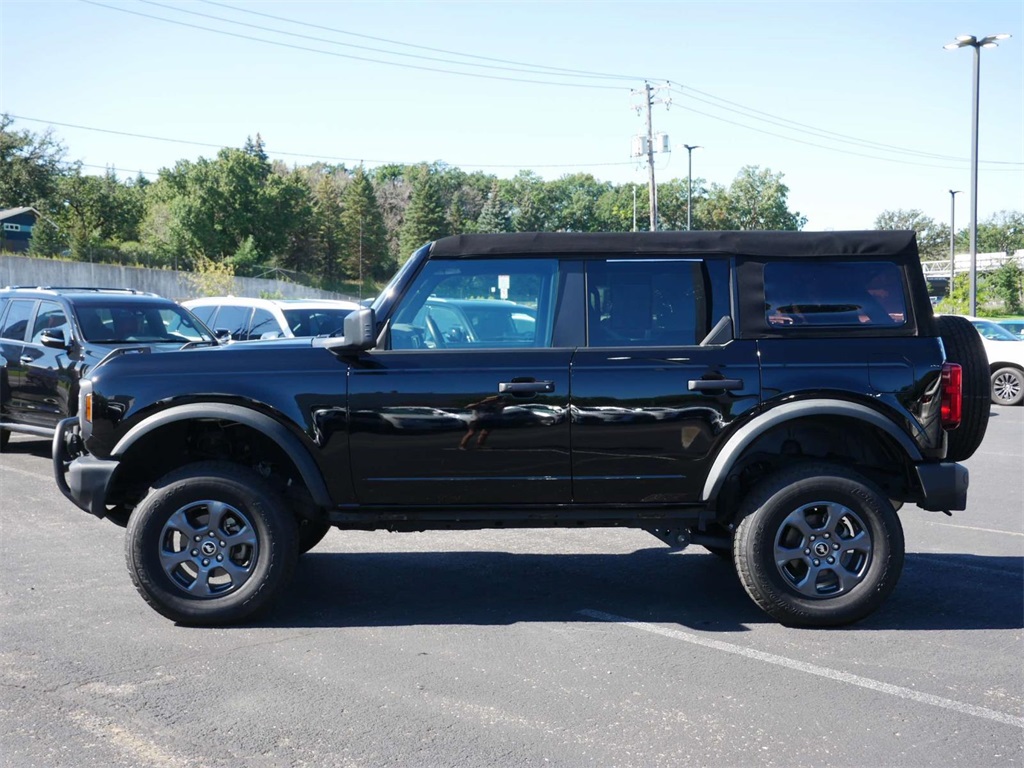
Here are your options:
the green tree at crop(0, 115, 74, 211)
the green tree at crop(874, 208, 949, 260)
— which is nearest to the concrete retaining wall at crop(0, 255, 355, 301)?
the green tree at crop(0, 115, 74, 211)

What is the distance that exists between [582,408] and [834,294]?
150 cm

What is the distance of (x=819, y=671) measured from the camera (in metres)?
4.79

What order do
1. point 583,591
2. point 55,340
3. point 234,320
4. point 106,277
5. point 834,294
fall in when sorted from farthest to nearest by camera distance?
point 106,277 → point 234,320 → point 55,340 → point 583,591 → point 834,294

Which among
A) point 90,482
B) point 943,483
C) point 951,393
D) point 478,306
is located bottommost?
point 943,483

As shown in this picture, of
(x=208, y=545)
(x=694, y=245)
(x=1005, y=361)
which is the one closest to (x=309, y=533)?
(x=208, y=545)

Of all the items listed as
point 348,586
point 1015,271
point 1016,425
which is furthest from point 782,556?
point 1015,271

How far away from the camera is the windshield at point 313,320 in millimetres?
14781

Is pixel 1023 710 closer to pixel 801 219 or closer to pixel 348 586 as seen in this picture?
pixel 348 586

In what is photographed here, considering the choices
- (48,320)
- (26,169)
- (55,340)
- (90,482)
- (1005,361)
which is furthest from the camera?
(26,169)

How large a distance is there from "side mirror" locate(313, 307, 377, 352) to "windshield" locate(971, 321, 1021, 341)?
15.5m

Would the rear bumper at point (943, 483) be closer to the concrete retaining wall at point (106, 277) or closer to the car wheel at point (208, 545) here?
the car wheel at point (208, 545)

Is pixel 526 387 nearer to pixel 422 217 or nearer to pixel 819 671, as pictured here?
pixel 819 671

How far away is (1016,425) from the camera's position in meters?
15.4

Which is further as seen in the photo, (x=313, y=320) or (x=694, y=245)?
(x=313, y=320)
